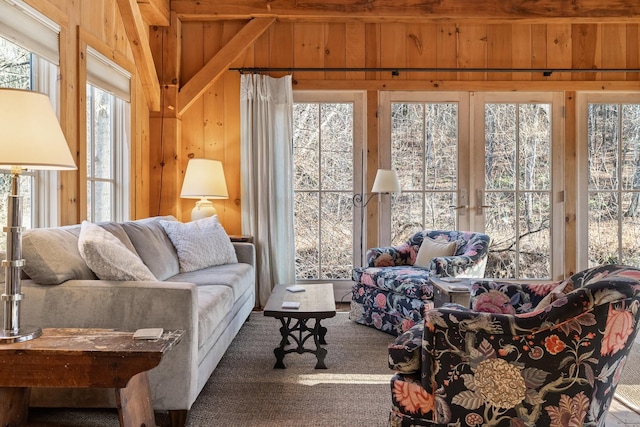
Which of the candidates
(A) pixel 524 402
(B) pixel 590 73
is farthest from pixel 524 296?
(B) pixel 590 73

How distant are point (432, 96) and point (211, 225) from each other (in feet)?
8.27

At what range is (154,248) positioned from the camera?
10.4 feet

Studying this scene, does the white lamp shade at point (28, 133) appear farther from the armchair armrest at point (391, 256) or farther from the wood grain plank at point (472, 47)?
the wood grain plank at point (472, 47)

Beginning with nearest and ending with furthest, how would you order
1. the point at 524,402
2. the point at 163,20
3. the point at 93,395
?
the point at 524,402, the point at 93,395, the point at 163,20

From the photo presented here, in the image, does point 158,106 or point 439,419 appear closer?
point 439,419

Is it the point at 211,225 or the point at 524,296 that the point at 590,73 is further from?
the point at 211,225

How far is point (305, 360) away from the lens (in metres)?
2.97

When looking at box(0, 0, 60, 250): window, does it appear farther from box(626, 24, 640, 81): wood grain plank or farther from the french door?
box(626, 24, 640, 81): wood grain plank

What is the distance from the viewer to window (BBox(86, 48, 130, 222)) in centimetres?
358

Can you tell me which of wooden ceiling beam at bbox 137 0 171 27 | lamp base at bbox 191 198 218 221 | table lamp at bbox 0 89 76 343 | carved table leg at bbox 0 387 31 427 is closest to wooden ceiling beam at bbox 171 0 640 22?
wooden ceiling beam at bbox 137 0 171 27

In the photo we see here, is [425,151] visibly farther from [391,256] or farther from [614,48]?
[614,48]

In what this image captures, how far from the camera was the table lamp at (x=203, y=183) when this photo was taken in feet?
13.7

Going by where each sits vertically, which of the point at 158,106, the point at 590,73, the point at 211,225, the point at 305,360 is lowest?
the point at 305,360

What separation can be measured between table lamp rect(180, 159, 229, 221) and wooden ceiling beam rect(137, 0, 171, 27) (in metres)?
1.34
